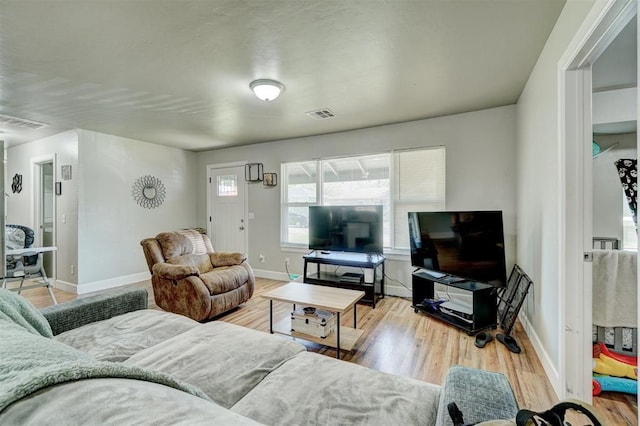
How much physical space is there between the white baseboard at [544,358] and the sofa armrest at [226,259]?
313 cm

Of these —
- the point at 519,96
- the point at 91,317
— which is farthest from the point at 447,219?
the point at 91,317

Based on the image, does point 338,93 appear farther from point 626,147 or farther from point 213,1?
point 626,147

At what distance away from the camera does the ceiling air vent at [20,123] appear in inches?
140

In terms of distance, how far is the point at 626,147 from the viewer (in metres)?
2.70

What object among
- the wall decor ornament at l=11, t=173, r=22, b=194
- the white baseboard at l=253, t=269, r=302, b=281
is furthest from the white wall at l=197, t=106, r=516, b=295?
the wall decor ornament at l=11, t=173, r=22, b=194

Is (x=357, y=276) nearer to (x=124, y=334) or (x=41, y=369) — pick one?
(x=124, y=334)

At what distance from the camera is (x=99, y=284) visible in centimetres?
429

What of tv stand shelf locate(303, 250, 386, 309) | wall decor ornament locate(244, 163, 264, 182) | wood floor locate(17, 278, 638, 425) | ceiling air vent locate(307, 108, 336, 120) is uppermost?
ceiling air vent locate(307, 108, 336, 120)

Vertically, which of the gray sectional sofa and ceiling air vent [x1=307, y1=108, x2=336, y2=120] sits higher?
ceiling air vent [x1=307, y1=108, x2=336, y2=120]

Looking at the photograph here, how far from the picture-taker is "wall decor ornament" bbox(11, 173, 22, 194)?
16.8 ft

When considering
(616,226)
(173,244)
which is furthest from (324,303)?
(616,226)

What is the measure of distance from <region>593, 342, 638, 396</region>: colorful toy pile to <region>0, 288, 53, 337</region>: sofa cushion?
10.4 feet

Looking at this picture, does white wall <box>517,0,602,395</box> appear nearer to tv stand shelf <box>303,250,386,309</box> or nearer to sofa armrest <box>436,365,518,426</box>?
sofa armrest <box>436,365,518,426</box>

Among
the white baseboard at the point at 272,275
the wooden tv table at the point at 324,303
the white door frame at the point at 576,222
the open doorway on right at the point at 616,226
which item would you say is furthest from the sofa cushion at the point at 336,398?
the white baseboard at the point at 272,275
